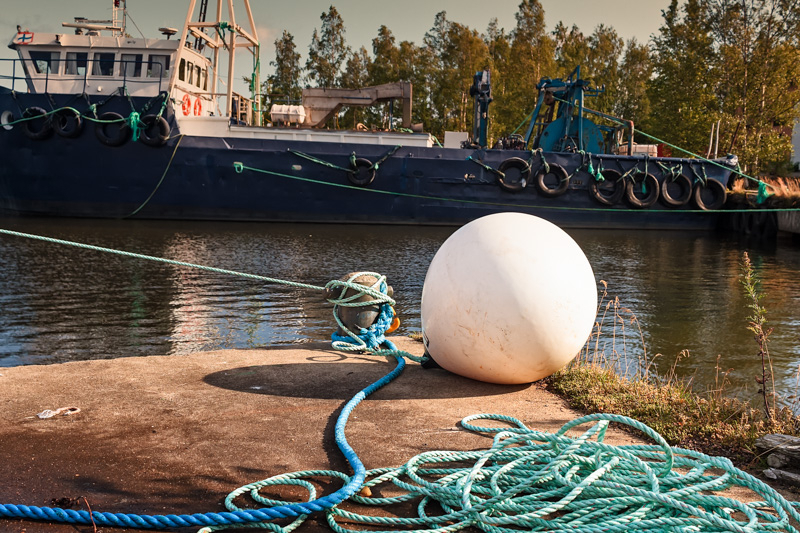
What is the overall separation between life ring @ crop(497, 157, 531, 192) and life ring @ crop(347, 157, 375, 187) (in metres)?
3.85

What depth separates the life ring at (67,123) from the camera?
20.6m

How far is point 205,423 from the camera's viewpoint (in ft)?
12.0

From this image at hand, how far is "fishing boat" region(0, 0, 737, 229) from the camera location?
20875mm

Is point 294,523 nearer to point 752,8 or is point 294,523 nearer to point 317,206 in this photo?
point 317,206

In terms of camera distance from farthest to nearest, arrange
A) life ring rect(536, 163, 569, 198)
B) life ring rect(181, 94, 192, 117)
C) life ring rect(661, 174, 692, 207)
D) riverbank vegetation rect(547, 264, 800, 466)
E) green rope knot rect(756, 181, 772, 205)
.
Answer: life ring rect(661, 174, 692, 207), life ring rect(181, 94, 192, 117), life ring rect(536, 163, 569, 198), green rope knot rect(756, 181, 772, 205), riverbank vegetation rect(547, 264, 800, 466)

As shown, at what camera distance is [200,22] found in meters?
23.0

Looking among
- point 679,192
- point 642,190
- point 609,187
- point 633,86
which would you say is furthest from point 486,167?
point 633,86

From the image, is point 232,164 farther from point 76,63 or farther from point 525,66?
point 525,66

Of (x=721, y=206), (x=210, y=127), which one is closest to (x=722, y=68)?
(x=721, y=206)

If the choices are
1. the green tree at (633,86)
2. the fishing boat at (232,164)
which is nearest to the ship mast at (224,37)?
the fishing boat at (232,164)

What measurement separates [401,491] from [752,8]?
35475mm

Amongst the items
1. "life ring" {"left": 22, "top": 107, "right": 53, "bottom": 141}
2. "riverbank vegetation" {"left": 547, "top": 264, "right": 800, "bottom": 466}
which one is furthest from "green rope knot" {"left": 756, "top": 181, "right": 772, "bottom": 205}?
"life ring" {"left": 22, "top": 107, "right": 53, "bottom": 141}

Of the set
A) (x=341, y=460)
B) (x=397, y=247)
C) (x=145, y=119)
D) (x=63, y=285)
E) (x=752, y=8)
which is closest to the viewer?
(x=341, y=460)

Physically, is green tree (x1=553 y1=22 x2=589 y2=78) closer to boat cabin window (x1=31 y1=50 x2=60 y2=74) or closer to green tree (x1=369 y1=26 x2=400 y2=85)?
green tree (x1=369 y1=26 x2=400 y2=85)
